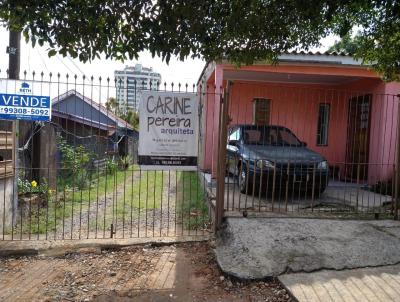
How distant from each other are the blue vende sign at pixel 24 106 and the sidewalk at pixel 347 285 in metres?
4.01

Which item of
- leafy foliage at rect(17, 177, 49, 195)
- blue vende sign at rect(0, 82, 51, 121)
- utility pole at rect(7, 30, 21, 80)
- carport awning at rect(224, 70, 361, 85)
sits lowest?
leafy foliage at rect(17, 177, 49, 195)

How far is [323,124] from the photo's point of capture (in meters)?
11.5

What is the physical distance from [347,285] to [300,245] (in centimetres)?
96

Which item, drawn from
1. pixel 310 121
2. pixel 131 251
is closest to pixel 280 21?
pixel 131 251

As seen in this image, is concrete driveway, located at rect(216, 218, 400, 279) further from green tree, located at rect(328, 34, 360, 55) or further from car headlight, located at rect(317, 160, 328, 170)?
green tree, located at rect(328, 34, 360, 55)

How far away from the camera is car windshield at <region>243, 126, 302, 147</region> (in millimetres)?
7809

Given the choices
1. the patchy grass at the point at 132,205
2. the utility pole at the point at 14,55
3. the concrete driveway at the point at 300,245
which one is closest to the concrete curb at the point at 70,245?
the patchy grass at the point at 132,205

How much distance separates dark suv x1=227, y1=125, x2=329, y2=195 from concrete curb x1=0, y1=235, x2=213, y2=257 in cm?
169

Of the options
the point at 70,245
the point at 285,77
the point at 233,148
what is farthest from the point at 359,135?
the point at 70,245

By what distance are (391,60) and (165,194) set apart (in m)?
6.50

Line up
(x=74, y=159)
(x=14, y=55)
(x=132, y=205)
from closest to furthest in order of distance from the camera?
(x=14, y=55), (x=132, y=205), (x=74, y=159)

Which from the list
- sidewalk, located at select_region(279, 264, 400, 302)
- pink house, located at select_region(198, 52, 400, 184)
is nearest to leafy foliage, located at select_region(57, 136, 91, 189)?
pink house, located at select_region(198, 52, 400, 184)

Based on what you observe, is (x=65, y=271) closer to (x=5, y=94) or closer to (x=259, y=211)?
(x=5, y=94)

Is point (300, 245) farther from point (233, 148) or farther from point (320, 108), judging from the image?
point (320, 108)
